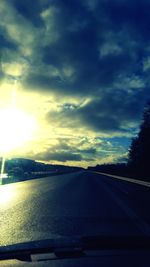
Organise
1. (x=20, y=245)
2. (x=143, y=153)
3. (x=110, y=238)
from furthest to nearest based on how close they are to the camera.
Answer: (x=143, y=153) < (x=110, y=238) < (x=20, y=245)

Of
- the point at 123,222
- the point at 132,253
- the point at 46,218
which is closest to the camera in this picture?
the point at 132,253

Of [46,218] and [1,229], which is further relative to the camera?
[46,218]

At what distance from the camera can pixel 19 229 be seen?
10477mm

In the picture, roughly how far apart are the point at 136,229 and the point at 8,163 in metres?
181

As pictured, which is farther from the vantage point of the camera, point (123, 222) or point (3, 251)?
point (123, 222)

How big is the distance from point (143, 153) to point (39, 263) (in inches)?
3703

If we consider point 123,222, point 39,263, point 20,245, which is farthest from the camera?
point 123,222

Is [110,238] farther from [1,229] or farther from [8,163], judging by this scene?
[8,163]

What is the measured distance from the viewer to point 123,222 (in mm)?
11938

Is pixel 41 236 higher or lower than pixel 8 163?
lower

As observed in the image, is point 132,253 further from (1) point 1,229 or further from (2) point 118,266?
(1) point 1,229

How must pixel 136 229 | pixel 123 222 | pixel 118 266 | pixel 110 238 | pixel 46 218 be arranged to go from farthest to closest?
pixel 46 218 < pixel 123 222 < pixel 136 229 < pixel 110 238 < pixel 118 266

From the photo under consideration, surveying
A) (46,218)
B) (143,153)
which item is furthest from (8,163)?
(46,218)

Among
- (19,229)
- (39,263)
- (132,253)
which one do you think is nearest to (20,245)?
(39,263)
